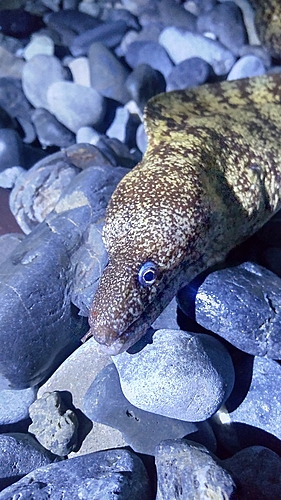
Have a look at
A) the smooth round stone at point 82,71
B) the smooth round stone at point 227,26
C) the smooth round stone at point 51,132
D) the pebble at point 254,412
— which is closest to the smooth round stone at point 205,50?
the smooth round stone at point 227,26

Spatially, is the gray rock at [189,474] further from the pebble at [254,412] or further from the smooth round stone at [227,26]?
the smooth round stone at [227,26]

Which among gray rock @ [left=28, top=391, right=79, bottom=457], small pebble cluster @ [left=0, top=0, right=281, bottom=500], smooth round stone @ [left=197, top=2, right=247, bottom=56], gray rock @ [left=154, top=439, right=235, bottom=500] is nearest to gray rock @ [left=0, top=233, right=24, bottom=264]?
small pebble cluster @ [left=0, top=0, right=281, bottom=500]

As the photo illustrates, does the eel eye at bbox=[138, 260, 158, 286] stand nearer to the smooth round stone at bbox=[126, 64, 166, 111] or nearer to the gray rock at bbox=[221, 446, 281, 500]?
the gray rock at bbox=[221, 446, 281, 500]

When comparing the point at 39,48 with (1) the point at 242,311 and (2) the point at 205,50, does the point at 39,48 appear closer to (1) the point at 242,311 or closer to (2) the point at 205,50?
(2) the point at 205,50

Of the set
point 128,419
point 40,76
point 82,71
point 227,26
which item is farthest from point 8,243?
point 227,26

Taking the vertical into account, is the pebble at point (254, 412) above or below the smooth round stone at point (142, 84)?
A: below
